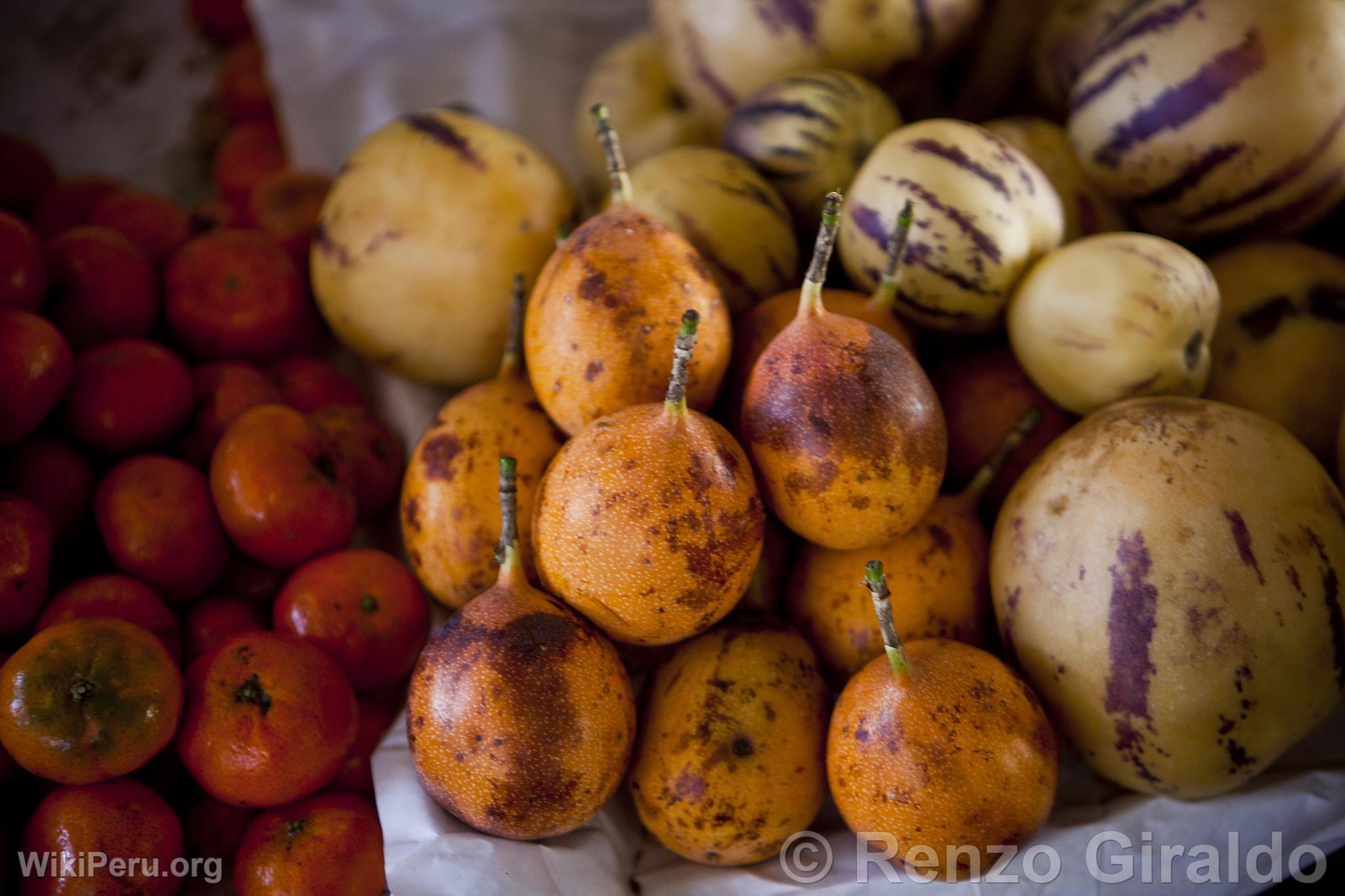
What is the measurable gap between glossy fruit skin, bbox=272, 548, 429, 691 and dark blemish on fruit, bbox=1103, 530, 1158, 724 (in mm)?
771

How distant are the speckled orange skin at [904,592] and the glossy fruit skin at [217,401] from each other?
77 cm

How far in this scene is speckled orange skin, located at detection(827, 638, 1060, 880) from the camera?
2.76 feet

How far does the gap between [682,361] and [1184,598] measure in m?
0.54

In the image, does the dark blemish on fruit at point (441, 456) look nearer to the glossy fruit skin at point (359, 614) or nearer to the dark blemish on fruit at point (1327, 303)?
the glossy fruit skin at point (359, 614)

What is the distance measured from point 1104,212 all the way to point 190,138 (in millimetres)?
1968

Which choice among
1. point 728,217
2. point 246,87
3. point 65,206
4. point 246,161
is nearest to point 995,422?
point 728,217

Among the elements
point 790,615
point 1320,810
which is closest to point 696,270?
point 790,615

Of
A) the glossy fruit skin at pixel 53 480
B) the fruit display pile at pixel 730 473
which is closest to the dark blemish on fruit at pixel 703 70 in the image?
the fruit display pile at pixel 730 473

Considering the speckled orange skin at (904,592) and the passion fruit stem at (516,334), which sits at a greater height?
the passion fruit stem at (516,334)

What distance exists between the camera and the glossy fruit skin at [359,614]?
3.44ft

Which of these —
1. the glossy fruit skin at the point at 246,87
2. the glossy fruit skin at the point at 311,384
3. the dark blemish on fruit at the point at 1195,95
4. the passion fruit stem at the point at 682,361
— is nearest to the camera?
the passion fruit stem at the point at 682,361

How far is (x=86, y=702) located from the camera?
0.86 m

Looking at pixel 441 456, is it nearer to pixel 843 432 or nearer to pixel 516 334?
pixel 516 334

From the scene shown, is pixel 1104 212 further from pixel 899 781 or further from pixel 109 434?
pixel 109 434
